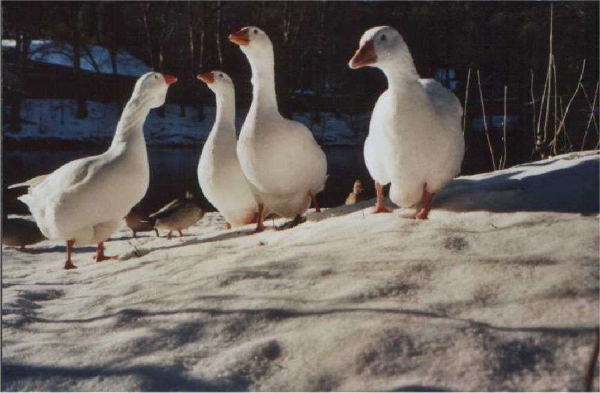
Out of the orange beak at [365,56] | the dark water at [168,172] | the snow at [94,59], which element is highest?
the snow at [94,59]

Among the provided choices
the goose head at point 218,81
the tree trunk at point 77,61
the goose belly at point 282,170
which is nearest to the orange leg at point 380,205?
the goose belly at point 282,170

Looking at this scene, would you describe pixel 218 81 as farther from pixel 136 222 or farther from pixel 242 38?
pixel 136 222

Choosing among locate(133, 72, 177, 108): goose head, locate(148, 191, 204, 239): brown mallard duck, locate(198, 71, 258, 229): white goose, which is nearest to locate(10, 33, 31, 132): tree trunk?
locate(148, 191, 204, 239): brown mallard duck

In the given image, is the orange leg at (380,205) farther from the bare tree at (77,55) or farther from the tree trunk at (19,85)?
the bare tree at (77,55)

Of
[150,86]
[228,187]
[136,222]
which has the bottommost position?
[136,222]

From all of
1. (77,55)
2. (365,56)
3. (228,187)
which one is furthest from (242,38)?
(77,55)

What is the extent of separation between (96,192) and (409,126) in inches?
78.4

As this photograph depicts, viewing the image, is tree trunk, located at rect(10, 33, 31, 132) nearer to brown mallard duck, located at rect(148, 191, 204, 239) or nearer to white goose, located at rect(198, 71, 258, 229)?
brown mallard duck, located at rect(148, 191, 204, 239)

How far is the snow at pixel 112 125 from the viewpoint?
60.3 ft

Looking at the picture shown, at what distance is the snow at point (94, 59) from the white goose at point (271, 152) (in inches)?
647

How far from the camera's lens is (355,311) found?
2.23m

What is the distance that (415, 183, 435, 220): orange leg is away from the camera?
335 centimetres

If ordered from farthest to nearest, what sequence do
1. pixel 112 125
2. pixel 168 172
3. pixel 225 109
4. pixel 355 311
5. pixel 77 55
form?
pixel 112 125, pixel 77 55, pixel 168 172, pixel 225 109, pixel 355 311

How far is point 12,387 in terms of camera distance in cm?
207
